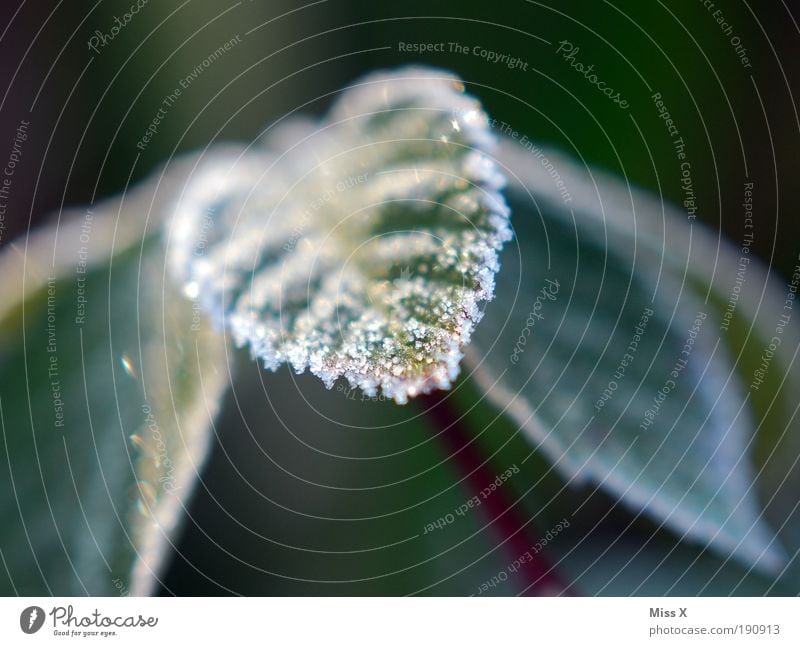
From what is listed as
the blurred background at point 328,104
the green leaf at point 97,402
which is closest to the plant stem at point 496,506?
the blurred background at point 328,104

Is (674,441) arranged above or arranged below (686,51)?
below

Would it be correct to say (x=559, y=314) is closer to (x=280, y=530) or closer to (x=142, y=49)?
(x=280, y=530)

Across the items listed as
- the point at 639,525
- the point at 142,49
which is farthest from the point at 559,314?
the point at 142,49

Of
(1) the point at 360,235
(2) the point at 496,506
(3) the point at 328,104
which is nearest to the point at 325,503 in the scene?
(2) the point at 496,506

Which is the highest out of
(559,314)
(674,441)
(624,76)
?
(624,76)

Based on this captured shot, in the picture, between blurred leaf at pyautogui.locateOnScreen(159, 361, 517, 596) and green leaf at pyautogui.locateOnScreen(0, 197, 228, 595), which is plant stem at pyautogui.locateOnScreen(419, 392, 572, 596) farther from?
green leaf at pyautogui.locateOnScreen(0, 197, 228, 595)

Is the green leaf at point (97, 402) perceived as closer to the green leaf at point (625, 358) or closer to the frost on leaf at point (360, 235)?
the frost on leaf at point (360, 235)
